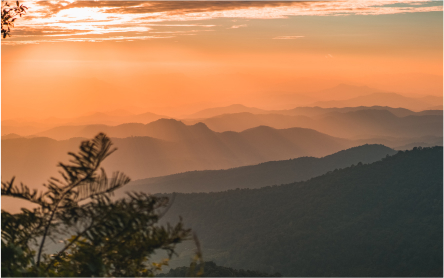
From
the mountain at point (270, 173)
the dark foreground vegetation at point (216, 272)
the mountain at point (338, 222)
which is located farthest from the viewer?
the mountain at point (270, 173)

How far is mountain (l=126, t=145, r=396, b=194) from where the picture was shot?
8406 cm

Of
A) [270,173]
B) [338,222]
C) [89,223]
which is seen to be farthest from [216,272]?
[270,173]

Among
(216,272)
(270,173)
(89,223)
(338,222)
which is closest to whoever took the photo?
(89,223)

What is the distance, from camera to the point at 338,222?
159 feet

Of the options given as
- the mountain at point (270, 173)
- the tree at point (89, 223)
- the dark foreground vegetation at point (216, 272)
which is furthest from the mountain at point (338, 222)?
the tree at point (89, 223)

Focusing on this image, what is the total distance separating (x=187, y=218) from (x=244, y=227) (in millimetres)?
8005

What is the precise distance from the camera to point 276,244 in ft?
143

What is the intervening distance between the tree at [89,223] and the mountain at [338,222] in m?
34.0

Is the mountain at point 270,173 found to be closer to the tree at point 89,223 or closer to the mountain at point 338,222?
the mountain at point 338,222

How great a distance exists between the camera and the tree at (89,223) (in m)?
2.93

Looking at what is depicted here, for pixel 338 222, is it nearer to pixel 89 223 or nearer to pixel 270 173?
pixel 270 173

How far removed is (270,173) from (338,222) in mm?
38020

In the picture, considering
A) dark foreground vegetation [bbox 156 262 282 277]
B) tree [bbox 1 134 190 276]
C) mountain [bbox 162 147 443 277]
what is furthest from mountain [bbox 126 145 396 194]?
tree [bbox 1 134 190 276]

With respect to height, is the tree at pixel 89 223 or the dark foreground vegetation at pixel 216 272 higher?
the tree at pixel 89 223
